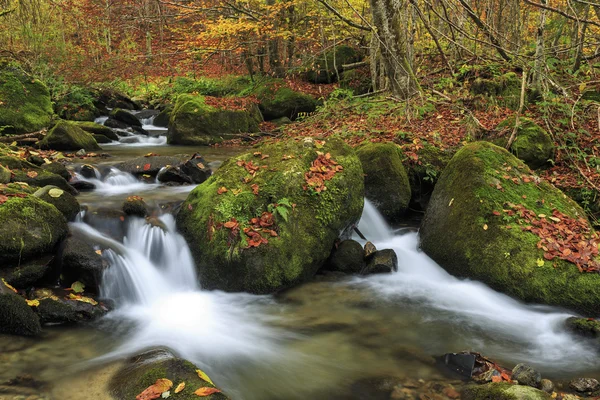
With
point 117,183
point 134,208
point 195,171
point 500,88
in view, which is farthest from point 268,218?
point 500,88

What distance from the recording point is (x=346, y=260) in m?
6.06

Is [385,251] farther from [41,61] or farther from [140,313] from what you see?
[41,61]

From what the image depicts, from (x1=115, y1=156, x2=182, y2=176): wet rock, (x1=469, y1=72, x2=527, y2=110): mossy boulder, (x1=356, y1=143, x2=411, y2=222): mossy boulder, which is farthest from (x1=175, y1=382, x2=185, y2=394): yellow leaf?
(x1=469, y1=72, x2=527, y2=110): mossy boulder

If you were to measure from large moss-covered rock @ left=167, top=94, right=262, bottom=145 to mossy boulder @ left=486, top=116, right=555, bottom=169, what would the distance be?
8789mm

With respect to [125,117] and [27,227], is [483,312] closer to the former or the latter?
[27,227]

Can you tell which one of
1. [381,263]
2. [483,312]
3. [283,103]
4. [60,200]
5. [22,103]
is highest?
[22,103]

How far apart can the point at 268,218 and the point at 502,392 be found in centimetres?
335

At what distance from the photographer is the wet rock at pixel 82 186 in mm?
7644

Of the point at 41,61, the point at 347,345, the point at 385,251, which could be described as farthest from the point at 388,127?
the point at 41,61

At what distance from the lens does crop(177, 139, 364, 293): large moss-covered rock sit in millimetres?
5379

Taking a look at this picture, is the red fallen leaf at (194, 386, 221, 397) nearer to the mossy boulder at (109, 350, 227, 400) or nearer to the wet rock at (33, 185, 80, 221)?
the mossy boulder at (109, 350, 227, 400)

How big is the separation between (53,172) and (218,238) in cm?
405

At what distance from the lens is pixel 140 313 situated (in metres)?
5.07

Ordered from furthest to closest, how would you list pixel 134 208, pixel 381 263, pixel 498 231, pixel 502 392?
1. pixel 134 208
2. pixel 381 263
3. pixel 498 231
4. pixel 502 392
